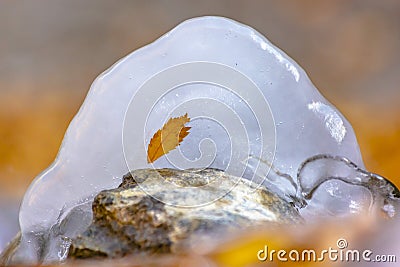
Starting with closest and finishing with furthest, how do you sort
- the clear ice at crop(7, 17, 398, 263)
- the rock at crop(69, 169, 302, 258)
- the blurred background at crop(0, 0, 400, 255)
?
the rock at crop(69, 169, 302, 258)
the clear ice at crop(7, 17, 398, 263)
the blurred background at crop(0, 0, 400, 255)

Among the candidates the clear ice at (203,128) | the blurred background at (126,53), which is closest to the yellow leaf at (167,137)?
the clear ice at (203,128)

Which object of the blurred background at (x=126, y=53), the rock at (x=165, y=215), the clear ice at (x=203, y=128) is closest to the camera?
the rock at (x=165, y=215)

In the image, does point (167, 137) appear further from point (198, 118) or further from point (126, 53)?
point (126, 53)

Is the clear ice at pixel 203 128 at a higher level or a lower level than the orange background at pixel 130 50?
lower

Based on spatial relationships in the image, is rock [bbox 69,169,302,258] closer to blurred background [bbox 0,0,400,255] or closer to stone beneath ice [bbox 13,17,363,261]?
stone beneath ice [bbox 13,17,363,261]

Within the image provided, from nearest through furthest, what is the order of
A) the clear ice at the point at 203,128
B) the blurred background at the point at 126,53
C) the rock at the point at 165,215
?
the rock at the point at 165,215 → the clear ice at the point at 203,128 → the blurred background at the point at 126,53

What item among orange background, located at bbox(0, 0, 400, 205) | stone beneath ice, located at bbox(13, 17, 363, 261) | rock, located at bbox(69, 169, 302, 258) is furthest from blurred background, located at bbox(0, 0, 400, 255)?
rock, located at bbox(69, 169, 302, 258)

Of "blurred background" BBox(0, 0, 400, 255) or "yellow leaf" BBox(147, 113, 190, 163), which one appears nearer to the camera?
"yellow leaf" BBox(147, 113, 190, 163)

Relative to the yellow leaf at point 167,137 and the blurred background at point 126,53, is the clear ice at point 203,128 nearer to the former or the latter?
the yellow leaf at point 167,137
